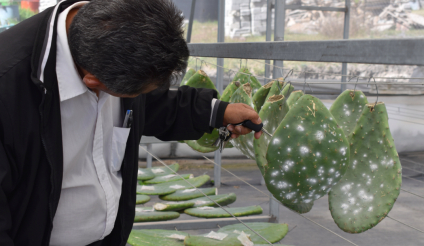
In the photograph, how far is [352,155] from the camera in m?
0.86

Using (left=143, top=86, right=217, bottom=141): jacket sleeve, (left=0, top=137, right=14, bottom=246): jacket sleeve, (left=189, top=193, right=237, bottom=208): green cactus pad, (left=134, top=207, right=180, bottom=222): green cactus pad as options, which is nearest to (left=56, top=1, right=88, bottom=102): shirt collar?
(left=0, top=137, right=14, bottom=246): jacket sleeve

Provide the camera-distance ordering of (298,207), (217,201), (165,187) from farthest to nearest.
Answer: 1. (165,187)
2. (217,201)
3. (298,207)

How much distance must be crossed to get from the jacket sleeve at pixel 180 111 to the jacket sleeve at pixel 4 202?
427mm

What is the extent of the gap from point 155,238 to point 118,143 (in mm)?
894

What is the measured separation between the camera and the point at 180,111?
1.04 m

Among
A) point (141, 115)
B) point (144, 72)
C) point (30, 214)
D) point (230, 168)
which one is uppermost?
point (144, 72)

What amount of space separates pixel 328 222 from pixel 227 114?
4.70 feet

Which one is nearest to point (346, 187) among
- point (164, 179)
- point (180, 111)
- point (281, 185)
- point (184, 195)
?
point (281, 185)

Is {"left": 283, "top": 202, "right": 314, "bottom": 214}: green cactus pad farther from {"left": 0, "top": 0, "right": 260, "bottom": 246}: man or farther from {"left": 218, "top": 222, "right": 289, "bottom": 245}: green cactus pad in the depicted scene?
{"left": 218, "top": 222, "right": 289, "bottom": 245}: green cactus pad

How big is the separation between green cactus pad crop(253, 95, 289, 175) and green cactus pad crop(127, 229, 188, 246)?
861 millimetres

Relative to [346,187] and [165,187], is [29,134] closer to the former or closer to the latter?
[346,187]

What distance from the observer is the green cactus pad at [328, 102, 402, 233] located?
811 millimetres

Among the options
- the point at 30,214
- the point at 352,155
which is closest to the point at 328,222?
the point at 352,155

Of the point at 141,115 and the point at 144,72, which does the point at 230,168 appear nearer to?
the point at 141,115
